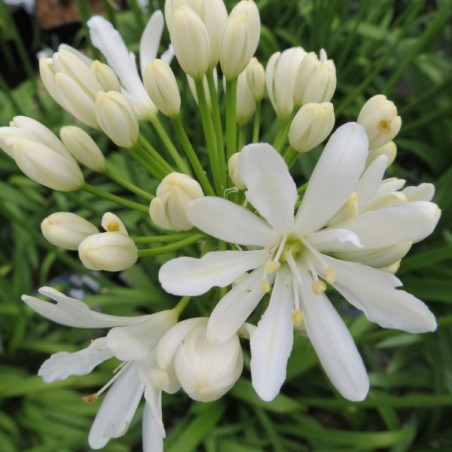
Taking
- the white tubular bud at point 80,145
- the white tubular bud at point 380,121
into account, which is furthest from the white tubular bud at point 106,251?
the white tubular bud at point 380,121

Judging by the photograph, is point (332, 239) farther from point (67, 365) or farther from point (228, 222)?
point (67, 365)

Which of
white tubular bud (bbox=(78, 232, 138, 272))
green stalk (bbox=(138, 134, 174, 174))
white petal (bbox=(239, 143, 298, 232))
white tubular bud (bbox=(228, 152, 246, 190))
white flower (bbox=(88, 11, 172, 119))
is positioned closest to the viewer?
white petal (bbox=(239, 143, 298, 232))

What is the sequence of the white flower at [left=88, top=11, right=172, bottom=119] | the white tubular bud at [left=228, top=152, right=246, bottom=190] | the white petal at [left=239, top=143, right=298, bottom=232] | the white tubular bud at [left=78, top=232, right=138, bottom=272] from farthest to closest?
1. the white flower at [left=88, top=11, right=172, bottom=119]
2. the white tubular bud at [left=228, top=152, right=246, bottom=190]
3. the white tubular bud at [left=78, top=232, right=138, bottom=272]
4. the white petal at [left=239, top=143, right=298, bottom=232]

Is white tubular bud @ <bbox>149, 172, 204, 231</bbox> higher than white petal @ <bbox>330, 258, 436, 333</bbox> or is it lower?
higher

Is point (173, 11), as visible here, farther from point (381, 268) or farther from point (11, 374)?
point (11, 374)

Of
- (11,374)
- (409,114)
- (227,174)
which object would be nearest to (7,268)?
(11,374)

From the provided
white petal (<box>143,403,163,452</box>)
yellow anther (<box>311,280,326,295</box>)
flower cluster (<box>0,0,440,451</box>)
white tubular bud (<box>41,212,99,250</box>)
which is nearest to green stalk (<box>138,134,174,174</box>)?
flower cluster (<box>0,0,440,451</box>)

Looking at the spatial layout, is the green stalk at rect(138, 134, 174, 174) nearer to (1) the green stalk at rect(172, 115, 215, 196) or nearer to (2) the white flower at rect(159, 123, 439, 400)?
(1) the green stalk at rect(172, 115, 215, 196)

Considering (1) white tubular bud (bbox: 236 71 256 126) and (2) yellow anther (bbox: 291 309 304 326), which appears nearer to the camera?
(2) yellow anther (bbox: 291 309 304 326)
